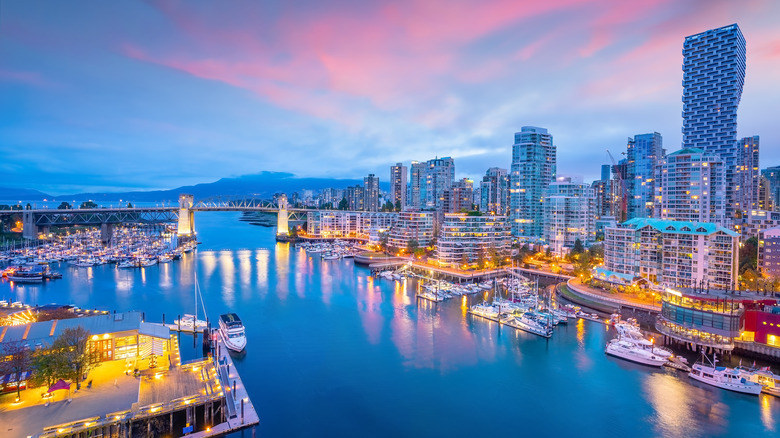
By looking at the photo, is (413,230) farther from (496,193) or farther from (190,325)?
(496,193)

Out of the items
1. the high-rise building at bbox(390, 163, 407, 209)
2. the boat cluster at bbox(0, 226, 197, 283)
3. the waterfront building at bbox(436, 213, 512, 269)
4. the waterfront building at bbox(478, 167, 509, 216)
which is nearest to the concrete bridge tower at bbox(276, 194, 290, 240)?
the boat cluster at bbox(0, 226, 197, 283)

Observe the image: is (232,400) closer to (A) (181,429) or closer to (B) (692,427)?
(A) (181,429)

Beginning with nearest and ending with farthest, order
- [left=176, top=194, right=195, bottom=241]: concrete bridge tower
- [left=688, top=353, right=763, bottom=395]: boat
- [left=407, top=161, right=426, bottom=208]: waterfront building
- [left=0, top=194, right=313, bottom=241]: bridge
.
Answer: [left=688, top=353, right=763, bottom=395]: boat < [left=0, top=194, right=313, bottom=241]: bridge < [left=176, top=194, right=195, bottom=241]: concrete bridge tower < [left=407, top=161, right=426, bottom=208]: waterfront building

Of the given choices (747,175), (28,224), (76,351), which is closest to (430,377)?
(76,351)

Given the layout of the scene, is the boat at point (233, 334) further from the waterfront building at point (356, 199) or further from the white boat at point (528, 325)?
the waterfront building at point (356, 199)

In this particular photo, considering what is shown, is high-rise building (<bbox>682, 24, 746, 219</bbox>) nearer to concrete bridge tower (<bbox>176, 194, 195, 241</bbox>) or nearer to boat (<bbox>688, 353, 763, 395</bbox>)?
boat (<bbox>688, 353, 763, 395</bbox>)

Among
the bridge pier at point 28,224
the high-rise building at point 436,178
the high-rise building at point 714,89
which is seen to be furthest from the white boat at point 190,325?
the high-rise building at point 436,178
